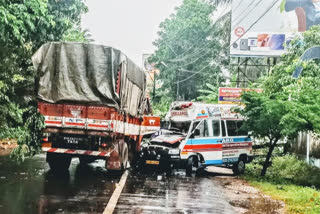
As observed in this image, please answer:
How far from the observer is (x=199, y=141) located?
15.8 metres

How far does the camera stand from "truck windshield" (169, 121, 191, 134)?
16.5 m

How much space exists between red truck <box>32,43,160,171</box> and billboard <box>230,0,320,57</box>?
56.3 ft

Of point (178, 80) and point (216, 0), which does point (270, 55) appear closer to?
point (216, 0)

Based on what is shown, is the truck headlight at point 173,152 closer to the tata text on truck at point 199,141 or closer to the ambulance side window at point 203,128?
the tata text on truck at point 199,141

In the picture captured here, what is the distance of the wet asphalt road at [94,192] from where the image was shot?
798cm

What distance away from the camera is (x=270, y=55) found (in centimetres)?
2772

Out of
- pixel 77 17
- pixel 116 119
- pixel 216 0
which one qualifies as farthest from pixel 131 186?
pixel 216 0

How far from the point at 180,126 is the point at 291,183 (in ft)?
15.9

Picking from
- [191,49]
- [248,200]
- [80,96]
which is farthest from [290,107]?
[191,49]

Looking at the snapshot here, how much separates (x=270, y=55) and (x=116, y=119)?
1817 centimetres

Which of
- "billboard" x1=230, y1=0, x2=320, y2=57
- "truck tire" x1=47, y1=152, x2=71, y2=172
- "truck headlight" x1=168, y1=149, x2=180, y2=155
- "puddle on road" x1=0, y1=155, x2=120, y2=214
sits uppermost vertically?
"billboard" x1=230, y1=0, x2=320, y2=57

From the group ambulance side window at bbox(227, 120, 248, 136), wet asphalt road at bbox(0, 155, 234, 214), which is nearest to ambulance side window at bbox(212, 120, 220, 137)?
ambulance side window at bbox(227, 120, 248, 136)

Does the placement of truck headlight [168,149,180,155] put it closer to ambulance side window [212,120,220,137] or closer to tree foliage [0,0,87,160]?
ambulance side window [212,120,220,137]

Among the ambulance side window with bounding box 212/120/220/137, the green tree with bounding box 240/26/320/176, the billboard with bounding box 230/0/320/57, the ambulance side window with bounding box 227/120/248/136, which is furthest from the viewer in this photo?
the billboard with bounding box 230/0/320/57
